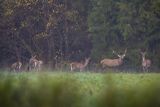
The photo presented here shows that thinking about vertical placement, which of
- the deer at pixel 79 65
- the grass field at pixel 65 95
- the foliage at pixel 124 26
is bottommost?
the deer at pixel 79 65

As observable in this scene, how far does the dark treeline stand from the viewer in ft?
108

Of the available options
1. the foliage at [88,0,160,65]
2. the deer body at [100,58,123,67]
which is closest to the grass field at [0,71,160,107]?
the deer body at [100,58,123,67]

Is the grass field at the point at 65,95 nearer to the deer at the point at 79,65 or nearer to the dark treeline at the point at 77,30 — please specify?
the deer at the point at 79,65

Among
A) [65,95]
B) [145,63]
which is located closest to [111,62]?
[145,63]

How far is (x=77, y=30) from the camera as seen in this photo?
1407 inches

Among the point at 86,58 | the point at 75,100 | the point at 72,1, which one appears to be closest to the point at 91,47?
the point at 86,58

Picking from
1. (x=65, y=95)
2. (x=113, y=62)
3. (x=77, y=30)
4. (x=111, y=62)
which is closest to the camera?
(x=65, y=95)

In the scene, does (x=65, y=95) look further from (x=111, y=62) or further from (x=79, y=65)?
(x=79, y=65)

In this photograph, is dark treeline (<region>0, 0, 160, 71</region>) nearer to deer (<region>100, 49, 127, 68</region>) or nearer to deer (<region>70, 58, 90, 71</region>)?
deer (<region>70, 58, 90, 71</region>)

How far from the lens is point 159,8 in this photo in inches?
1299

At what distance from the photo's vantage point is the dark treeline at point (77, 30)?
33.1 m

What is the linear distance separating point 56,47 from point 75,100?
32.9 meters

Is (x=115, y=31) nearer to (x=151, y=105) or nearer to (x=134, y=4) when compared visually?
(x=134, y=4)

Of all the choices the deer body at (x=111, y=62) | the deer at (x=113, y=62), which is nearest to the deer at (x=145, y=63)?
the deer at (x=113, y=62)
